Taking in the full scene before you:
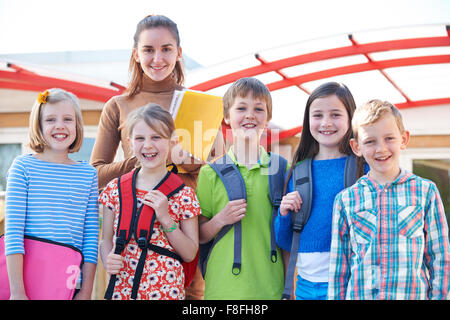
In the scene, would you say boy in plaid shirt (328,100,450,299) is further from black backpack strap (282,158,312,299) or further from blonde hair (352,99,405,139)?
black backpack strap (282,158,312,299)

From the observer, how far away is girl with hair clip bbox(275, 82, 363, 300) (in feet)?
8.11

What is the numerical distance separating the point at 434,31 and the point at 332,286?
4.62m

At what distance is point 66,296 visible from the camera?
232 centimetres

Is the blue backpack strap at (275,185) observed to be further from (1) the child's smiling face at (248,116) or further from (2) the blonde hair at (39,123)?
(2) the blonde hair at (39,123)

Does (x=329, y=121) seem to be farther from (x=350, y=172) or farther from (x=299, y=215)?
(x=299, y=215)

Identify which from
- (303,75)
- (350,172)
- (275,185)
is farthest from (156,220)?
(303,75)

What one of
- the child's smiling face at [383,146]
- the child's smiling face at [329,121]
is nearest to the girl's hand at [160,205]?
the child's smiling face at [329,121]

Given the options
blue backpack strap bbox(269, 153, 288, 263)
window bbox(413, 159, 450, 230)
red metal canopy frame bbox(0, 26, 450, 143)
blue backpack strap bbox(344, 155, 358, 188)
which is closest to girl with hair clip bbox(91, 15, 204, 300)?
blue backpack strap bbox(269, 153, 288, 263)

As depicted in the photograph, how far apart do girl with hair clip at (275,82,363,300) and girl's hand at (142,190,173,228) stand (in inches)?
22.6

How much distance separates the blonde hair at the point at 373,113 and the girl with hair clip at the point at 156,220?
3.01ft

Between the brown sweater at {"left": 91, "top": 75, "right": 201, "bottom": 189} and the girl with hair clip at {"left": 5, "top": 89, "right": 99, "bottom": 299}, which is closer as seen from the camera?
the girl with hair clip at {"left": 5, "top": 89, "right": 99, "bottom": 299}

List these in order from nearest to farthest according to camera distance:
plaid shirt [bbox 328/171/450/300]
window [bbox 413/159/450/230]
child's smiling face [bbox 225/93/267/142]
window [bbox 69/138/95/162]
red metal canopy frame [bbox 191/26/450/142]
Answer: plaid shirt [bbox 328/171/450/300]
child's smiling face [bbox 225/93/267/142]
red metal canopy frame [bbox 191/26/450/142]
window [bbox 69/138/95/162]
window [bbox 413/159/450/230]

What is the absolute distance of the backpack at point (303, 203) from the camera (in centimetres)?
249

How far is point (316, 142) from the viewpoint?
9.11 feet
